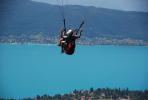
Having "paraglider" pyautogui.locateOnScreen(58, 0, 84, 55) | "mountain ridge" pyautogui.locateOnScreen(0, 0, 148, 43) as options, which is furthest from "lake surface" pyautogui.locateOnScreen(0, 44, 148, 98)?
"paraglider" pyautogui.locateOnScreen(58, 0, 84, 55)

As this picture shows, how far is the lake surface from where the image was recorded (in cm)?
3997

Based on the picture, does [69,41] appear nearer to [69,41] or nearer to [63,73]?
[69,41]

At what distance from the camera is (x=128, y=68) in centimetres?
5550

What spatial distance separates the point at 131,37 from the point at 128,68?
3275cm

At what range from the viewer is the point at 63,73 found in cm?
4962

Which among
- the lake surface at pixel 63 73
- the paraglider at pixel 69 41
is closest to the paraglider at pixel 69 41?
the paraglider at pixel 69 41

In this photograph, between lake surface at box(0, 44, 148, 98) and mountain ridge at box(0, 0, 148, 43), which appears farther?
mountain ridge at box(0, 0, 148, 43)

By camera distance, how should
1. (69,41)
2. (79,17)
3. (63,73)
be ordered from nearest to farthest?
1. (69,41)
2. (63,73)
3. (79,17)

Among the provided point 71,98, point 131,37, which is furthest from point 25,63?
point 131,37

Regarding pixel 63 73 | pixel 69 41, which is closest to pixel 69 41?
pixel 69 41

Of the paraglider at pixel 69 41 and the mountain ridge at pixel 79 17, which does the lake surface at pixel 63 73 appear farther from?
the paraglider at pixel 69 41

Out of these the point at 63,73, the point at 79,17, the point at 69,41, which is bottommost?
the point at 63,73

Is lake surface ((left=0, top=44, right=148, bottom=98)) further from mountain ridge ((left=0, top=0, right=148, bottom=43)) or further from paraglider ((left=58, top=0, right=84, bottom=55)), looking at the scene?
paraglider ((left=58, top=0, right=84, bottom=55))

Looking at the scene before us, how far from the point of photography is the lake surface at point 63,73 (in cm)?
3997
